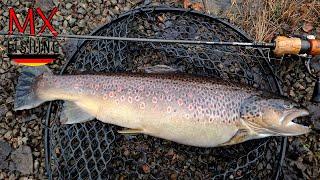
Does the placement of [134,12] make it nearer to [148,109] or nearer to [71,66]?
[71,66]

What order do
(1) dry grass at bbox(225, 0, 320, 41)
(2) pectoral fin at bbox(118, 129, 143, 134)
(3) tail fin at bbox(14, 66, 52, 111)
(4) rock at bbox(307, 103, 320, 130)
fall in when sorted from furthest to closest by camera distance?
(1) dry grass at bbox(225, 0, 320, 41)
(4) rock at bbox(307, 103, 320, 130)
(3) tail fin at bbox(14, 66, 52, 111)
(2) pectoral fin at bbox(118, 129, 143, 134)

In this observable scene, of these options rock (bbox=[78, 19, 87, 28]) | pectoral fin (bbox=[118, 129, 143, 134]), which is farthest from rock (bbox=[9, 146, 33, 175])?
rock (bbox=[78, 19, 87, 28])

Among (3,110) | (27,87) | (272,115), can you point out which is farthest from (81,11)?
(272,115)

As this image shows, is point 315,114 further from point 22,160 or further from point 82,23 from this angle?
point 22,160

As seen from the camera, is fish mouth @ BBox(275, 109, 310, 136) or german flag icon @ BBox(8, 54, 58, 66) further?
german flag icon @ BBox(8, 54, 58, 66)

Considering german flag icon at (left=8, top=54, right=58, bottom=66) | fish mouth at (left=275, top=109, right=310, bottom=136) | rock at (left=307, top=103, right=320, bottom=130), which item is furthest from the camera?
rock at (left=307, top=103, right=320, bottom=130)

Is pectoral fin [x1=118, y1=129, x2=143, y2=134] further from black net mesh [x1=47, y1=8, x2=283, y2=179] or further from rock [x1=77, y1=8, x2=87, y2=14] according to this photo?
rock [x1=77, y1=8, x2=87, y2=14]

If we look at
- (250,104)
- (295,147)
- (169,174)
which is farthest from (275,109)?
(169,174)
